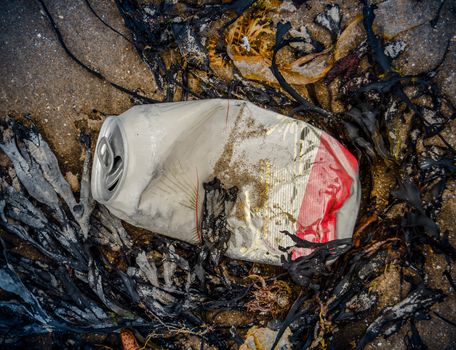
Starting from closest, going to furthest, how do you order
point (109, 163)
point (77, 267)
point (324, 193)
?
point (109, 163), point (324, 193), point (77, 267)

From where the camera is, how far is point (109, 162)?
6.00 feet

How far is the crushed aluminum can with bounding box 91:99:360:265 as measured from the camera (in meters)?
1.86

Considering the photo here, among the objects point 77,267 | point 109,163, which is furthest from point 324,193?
point 77,267

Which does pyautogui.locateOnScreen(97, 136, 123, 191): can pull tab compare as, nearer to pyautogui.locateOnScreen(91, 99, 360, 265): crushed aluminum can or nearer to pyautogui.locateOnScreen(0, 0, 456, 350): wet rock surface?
pyautogui.locateOnScreen(91, 99, 360, 265): crushed aluminum can

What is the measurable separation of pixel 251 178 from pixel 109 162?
69 cm

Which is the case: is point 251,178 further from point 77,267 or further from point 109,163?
point 77,267

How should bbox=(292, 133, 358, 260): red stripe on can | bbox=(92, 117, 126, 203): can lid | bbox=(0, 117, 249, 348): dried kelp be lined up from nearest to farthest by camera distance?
bbox=(92, 117, 126, 203): can lid, bbox=(292, 133, 358, 260): red stripe on can, bbox=(0, 117, 249, 348): dried kelp

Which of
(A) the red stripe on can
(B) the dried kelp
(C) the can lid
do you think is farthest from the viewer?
(B) the dried kelp

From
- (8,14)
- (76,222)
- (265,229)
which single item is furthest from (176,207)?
(8,14)

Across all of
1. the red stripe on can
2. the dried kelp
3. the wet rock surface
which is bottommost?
the dried kelp

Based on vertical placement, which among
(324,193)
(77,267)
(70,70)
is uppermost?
(70,70)

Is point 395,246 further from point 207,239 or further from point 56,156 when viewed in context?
point 56,156

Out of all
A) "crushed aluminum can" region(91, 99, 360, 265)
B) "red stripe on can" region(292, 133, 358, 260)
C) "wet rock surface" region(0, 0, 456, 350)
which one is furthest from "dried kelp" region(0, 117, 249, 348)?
"red stripe on can" region(292, 133, 358, 260)

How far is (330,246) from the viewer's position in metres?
1.96
